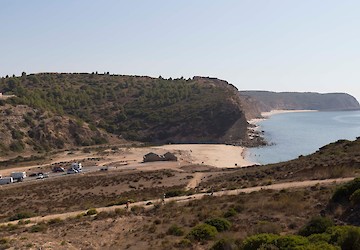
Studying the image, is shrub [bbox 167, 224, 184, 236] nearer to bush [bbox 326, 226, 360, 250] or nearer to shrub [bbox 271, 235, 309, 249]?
shrub [bbox 271, 235, 309, 249]

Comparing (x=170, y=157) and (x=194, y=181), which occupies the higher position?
(x=194, y=181)

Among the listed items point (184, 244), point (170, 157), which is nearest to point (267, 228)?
point (184, 244)

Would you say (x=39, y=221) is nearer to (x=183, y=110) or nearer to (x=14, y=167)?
(x=14, y=167)

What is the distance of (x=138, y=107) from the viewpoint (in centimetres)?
14525

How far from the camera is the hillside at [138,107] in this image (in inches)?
4941

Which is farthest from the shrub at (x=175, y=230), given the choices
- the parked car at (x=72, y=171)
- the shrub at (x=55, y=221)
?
the parked car at (x=72, y=171)

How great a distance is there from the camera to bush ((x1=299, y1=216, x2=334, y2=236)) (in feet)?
50.1

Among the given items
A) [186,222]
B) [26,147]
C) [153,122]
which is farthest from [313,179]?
[153,122]

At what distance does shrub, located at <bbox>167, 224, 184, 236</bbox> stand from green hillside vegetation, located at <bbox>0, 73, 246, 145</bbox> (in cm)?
10092

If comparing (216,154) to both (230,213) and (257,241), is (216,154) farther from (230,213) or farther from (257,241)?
(257,241)

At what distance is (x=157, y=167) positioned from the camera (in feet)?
241

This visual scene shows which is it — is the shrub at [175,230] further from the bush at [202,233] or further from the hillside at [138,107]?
the hillside at [138,107]

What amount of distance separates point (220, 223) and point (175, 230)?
7.18ft

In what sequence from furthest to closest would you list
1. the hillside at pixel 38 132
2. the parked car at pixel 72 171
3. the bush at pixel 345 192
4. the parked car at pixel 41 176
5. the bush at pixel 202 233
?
the hillside at pixel 38 132, the parked car at pixel 72 171, the parked car at pixel 41 176, the bush at pixel 345 192, the bush at pixel 202 233
